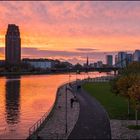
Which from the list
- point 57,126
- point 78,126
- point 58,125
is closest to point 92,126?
point 78,126

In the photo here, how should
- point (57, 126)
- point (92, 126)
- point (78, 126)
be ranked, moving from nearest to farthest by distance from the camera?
1. point (92, 126)
2. point (78, 126)
3. point (57, 126)

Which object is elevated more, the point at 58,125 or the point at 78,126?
the point at 78,126

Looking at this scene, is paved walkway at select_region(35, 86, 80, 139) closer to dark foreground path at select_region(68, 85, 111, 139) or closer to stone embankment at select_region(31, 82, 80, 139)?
stone embankment at select_region(31, 82, 80, 139)

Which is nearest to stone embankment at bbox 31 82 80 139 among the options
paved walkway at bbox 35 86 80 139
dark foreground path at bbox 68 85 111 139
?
paved walkway at bbox 35 86 80 139

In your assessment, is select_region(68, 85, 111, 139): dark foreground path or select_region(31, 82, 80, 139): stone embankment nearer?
select_region(68, 85, 111, 139): dark foreground path

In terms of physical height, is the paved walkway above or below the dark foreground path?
below

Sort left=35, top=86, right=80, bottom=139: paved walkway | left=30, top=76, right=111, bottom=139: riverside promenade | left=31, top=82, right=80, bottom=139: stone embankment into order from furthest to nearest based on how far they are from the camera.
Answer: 1. left=35, top=86, right=80, bottom=139: paved walkway
2. left=31, top=82, right=80, bottom=139: stone embankment
3. left=30, top=76, right=111, bottom=139: riverside promenade

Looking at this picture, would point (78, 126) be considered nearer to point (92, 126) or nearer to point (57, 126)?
point (92, 126)

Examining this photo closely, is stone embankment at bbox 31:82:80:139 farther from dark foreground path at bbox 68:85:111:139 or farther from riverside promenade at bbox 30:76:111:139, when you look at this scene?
dark foreground path at bbox 68:85:111:139

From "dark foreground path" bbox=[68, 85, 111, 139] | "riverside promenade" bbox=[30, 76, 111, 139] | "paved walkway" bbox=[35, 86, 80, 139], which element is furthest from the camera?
"paved walkway" bbox=[35, 86, 80, 139]

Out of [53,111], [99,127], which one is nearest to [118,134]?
[99,127]

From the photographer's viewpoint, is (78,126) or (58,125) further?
(58,125)

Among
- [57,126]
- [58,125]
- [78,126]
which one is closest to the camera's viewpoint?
[78,126]

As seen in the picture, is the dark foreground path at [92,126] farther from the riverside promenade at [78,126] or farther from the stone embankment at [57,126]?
the stone embankment at [57,126]
